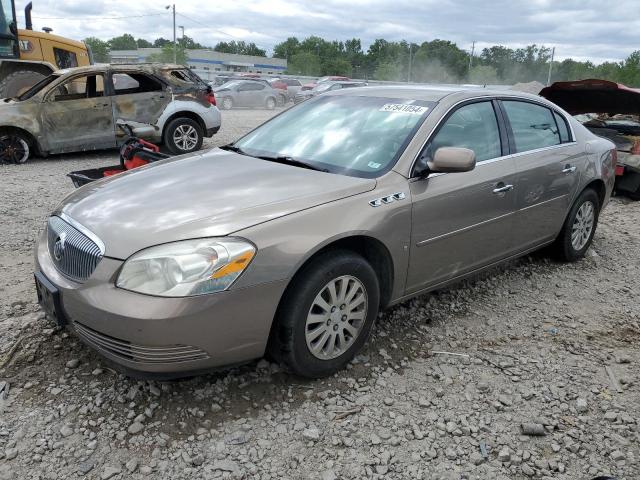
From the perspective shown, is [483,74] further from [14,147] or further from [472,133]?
[472,133]

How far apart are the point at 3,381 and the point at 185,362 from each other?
1.13 m

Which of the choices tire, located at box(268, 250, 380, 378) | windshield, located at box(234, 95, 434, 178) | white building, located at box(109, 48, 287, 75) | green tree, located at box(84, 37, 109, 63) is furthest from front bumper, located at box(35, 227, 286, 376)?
green tree, located at box(84, 37, 109, 63)

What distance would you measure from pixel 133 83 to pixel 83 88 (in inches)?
32.9

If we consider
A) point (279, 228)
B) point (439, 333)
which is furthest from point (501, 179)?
point (279, 228)

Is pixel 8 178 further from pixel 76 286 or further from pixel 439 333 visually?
pixel 439 333

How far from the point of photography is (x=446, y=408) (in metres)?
2.79

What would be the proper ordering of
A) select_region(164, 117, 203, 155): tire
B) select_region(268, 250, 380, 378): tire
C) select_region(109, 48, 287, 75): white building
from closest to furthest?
1. select_region(268, 250, 380, 378): tire
2. select_region(164, 117, 203, 155): tire
3. select_region(109, 48, 287, 75): white building

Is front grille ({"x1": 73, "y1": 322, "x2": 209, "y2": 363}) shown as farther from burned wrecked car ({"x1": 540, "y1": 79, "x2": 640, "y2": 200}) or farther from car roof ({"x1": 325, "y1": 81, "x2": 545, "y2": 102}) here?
burned wrecked car ({"x1": 540, "y1": 79, "x2": 640, "y2": 200})

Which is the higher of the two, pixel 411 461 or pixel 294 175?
pixel 294 175

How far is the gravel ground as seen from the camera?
2.38 m

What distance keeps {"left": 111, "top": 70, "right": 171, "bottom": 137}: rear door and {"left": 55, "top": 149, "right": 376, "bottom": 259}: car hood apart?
6542mm

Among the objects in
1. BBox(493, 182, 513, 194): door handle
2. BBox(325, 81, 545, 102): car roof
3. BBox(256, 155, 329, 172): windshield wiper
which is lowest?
BBox(493, 182, 513, 194): door handle

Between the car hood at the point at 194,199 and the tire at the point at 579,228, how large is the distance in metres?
2.47

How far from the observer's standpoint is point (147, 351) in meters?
2.39
